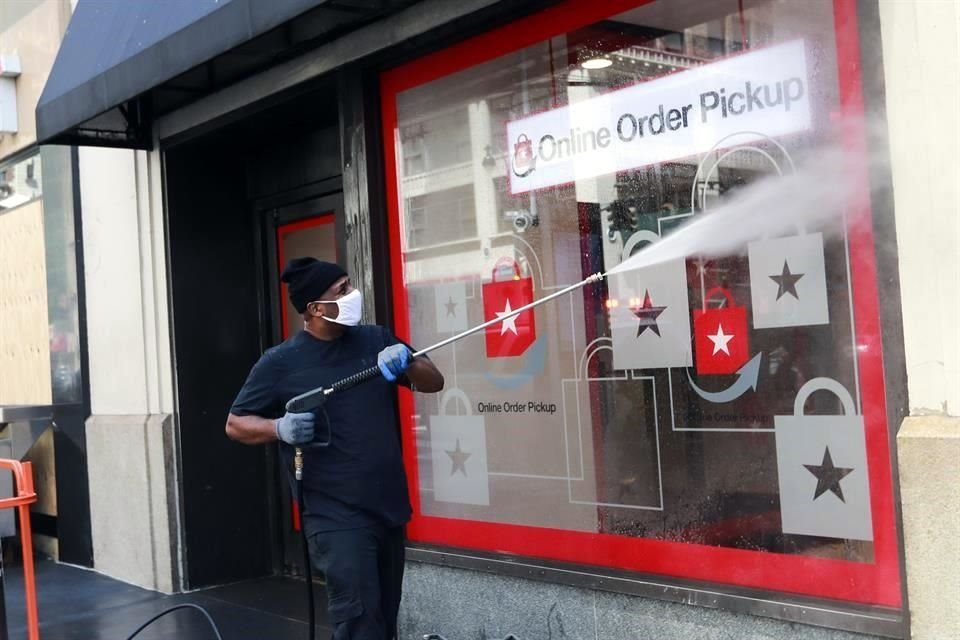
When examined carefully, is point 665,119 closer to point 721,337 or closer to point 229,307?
point 721,337

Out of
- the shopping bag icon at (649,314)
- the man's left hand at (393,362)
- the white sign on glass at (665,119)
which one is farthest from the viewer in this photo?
the shopping bag icon at (649,314)

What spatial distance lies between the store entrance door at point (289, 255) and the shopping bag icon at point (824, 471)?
4359mm

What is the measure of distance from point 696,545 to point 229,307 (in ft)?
15.6

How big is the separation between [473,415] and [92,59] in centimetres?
387

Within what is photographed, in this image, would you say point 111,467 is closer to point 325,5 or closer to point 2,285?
point 2,285

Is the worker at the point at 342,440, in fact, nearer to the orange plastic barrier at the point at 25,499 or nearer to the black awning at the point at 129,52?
the orange plastic barrier at the point at 25,499

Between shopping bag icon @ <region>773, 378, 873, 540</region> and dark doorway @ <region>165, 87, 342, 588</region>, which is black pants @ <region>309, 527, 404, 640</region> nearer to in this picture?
shopping bag icon @ <region>773, 378, 873, 540</region>

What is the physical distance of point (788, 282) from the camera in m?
4.27

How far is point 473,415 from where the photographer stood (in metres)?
5.74

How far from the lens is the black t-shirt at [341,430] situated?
14.4 ft

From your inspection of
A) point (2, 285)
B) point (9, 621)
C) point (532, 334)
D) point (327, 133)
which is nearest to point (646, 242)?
point (532, 334)

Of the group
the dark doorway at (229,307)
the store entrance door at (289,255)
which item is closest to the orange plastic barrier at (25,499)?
the dark doorway at (229,307)

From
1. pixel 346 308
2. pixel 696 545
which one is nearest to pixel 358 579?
pixel 346 308

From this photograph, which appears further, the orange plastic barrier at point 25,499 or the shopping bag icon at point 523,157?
the shopping bag icon at point 523,157
